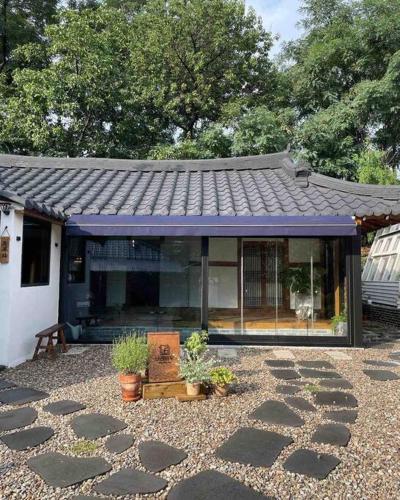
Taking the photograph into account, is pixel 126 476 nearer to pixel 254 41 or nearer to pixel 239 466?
pixel 239 466

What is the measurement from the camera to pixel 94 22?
18.4 metres

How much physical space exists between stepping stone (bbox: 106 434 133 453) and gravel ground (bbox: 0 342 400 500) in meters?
0.06

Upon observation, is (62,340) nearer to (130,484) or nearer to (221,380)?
(221,380)

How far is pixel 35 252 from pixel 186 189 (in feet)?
13.4

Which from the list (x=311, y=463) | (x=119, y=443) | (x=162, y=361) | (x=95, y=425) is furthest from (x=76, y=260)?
(x=311, y=463)

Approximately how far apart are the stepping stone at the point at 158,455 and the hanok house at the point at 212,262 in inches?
177

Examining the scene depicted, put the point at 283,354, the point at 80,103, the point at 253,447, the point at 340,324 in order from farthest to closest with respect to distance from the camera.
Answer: the point at 80,103 → the point at 340,324 → the point at 283,354 → the point at 253,447

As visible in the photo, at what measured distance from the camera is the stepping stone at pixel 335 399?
15.0 ft

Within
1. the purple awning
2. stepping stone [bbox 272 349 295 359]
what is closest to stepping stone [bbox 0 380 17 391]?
the purple awning

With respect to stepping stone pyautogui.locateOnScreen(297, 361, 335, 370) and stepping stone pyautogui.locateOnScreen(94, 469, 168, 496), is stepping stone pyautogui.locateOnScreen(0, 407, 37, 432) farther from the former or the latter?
stepping stone pyautogui.locateOnScreen(297, 361, 335, 370)

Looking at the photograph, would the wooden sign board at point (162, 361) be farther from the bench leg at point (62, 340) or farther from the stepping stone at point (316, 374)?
the bench leg at point (62, 340)

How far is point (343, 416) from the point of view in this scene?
4.18m

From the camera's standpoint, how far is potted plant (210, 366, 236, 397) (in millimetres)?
4719

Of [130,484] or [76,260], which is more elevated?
[76,260]
